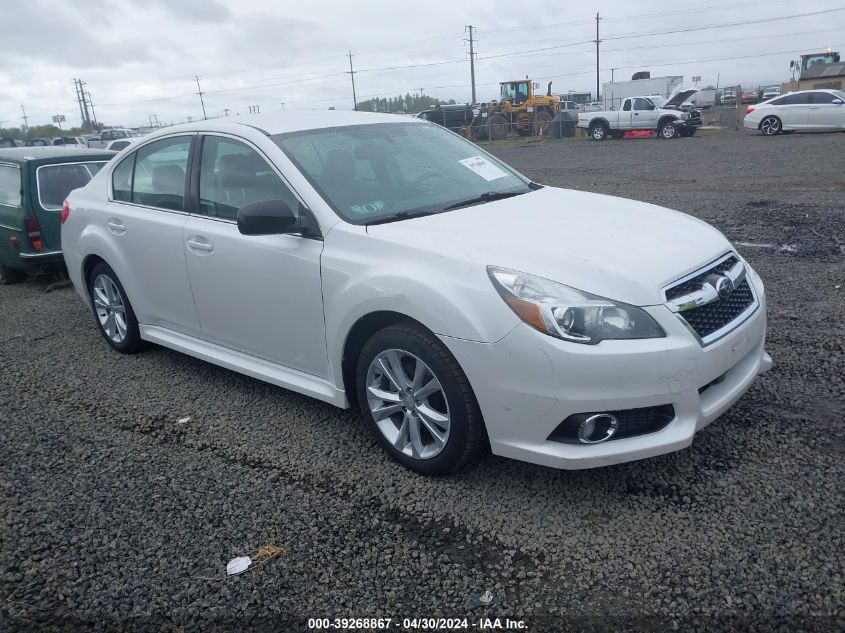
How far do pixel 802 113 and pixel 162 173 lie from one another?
25248 millimetres

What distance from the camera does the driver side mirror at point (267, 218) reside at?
3.45 metres

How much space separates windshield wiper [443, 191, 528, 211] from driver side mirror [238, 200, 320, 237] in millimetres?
840

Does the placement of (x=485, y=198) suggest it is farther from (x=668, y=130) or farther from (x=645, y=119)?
(x=645, y=119)

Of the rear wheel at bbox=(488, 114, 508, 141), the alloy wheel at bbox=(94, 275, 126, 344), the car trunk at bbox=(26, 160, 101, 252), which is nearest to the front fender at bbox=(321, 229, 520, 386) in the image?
the alloy wheel at bbox=(94, 275, 126, 344)

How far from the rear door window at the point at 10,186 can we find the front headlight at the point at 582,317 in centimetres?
702

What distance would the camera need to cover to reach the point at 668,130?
28734 millimetres

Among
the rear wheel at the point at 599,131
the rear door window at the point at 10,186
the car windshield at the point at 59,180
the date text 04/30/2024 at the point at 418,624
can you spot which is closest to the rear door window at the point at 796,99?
the rear wheel at the point at 599,131

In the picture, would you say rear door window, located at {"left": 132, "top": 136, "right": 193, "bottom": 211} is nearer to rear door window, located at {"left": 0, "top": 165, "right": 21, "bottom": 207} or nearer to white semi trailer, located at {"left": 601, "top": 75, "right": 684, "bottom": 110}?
rear door window, located at {"left": 0, "top": 165, "right": 21, "bottom": 207}

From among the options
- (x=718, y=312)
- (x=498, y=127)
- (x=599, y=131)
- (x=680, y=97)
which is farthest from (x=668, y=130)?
(x=718, y=312)

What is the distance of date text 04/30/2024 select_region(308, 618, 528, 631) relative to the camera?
8.08 feet

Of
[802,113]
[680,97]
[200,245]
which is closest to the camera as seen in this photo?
[200,245]

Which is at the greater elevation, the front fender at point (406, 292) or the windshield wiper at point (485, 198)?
the windshield wiper at point (485, 198)

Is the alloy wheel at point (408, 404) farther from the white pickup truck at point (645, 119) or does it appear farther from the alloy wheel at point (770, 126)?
the white pickup truck at point (645, 119)

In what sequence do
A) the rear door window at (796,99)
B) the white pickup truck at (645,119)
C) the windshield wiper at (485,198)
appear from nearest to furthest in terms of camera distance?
the windshield wiper at (485,198), the rear door window at (796,99), the white pickup truck at (645,119)
